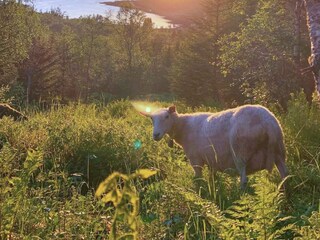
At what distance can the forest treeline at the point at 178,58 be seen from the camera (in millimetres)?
15508

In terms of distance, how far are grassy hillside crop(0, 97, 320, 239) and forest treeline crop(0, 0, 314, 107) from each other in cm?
481

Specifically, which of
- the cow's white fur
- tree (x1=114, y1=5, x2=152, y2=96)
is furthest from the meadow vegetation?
tree (x1=114, y1=5, x2=152, y2=96)

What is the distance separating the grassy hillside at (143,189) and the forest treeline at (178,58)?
481 centimetres

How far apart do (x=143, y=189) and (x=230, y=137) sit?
8.04 ft

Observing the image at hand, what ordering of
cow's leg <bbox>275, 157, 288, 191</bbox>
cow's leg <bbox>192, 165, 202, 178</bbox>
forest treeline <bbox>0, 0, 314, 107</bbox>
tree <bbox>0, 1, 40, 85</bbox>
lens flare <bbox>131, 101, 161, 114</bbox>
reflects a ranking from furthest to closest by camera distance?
tree <bbox>0, 1, 40, 85</bbox>, forest treeline <bbox>0, 0, 314, 107</bbox>, lens flare <bbox>131, 101, 161, 114</bbox>, cow's leg <bbox>192, 165, 202, 178</bbox>, cow's leg <bbox>275, 157, 288, 191</bbox>

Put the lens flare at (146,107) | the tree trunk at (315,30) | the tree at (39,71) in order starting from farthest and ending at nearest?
1. the tree at (39,71)
2. the lens flare at (146,107)
3. the tree trunk at (315,30)

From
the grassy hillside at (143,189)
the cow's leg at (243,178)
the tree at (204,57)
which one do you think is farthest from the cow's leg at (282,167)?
the tree at (204,57)

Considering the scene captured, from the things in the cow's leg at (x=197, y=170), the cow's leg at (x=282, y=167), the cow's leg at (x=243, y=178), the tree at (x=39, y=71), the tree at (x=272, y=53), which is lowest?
the tree at (x=39, y=71)

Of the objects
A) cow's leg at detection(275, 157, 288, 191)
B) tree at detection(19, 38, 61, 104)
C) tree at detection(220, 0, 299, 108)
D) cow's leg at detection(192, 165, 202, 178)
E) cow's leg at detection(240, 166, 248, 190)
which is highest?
tree at detection(220, 0, 299, 108)

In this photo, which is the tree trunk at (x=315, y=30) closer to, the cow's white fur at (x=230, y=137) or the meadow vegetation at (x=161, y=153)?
the cow's white fur at (x=230, y=137)

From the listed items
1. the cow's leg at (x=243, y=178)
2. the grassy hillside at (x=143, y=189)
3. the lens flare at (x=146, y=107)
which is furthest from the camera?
the lens flare at (x=146, y=107)

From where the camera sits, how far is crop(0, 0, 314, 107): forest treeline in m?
15.5

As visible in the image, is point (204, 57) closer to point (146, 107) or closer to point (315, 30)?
point (146, 107)

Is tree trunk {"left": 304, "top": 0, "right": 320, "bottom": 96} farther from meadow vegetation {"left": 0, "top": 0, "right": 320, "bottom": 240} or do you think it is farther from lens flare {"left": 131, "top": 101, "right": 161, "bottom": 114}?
lens flare {"left": 131, "top": 101, "right": 161, "bottom": 114}
